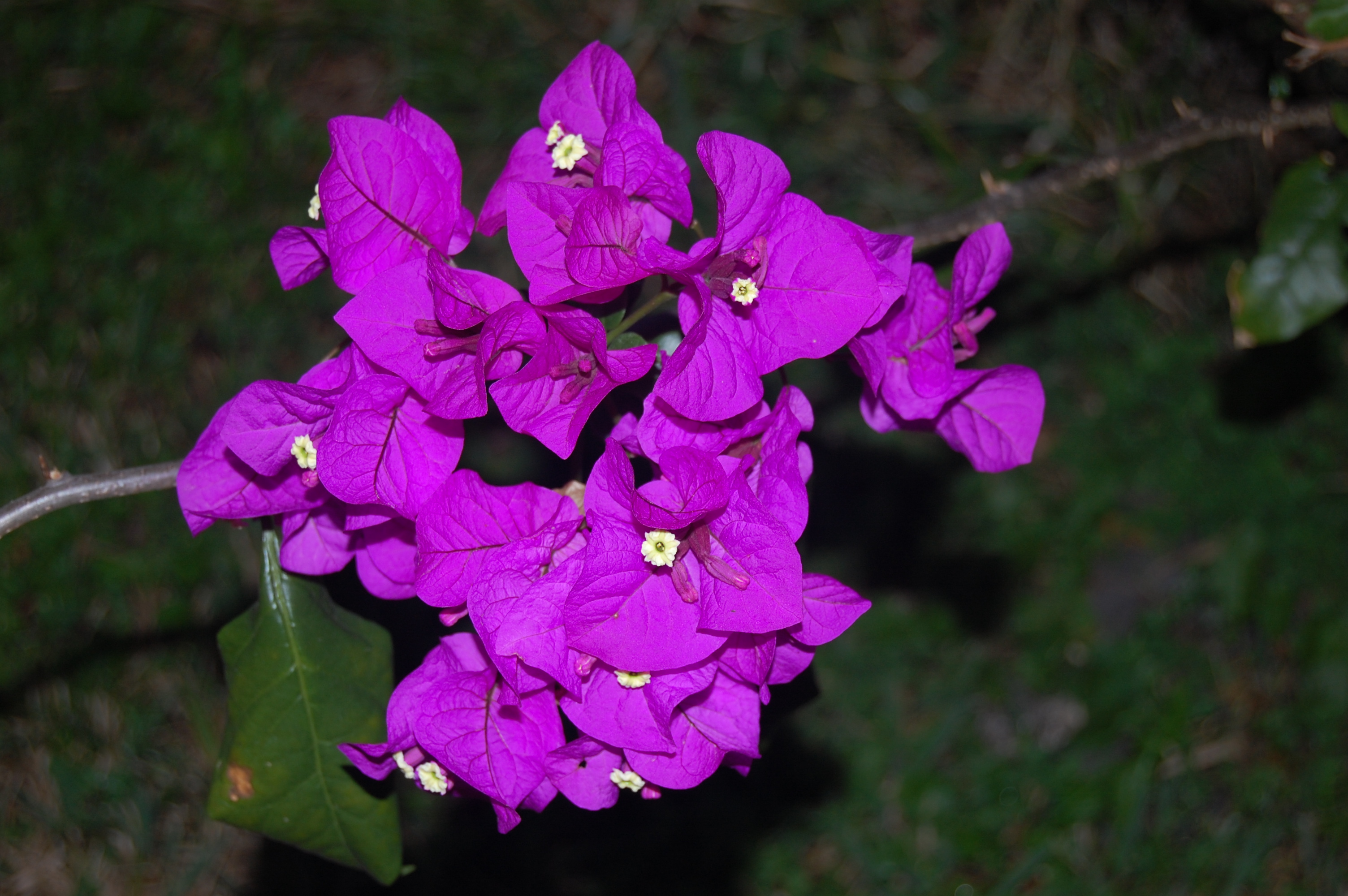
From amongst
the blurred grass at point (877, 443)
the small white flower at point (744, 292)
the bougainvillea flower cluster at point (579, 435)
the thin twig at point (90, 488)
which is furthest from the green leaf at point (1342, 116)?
the thin twig at point (90, 488)

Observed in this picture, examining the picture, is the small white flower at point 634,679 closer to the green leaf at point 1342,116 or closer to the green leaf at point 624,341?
the green leaf at point 624,341

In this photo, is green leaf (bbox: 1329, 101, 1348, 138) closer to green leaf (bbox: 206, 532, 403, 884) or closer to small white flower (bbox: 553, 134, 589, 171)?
small white flower (bbox: 553, 134, 589, 171)

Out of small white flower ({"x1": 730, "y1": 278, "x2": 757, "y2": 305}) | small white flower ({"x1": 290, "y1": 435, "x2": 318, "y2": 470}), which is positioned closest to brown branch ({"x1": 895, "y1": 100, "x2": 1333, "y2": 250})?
small white flower ({"x1": 730, "y1": 278, "x2": 757, "y2": 305})

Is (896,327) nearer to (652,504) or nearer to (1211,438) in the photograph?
(652,504)

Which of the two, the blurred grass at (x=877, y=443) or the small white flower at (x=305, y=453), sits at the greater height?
the small white flower at (x=305, y=453)

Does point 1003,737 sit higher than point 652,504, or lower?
lower

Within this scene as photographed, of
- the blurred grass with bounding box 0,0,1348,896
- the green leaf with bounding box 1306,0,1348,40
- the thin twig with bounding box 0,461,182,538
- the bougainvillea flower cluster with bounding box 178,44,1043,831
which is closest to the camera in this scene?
the bougainvillea flower cluster with bounding box 178,44,1043,831

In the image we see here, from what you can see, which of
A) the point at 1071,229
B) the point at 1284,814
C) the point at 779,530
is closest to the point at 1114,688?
the point at 1284,814
